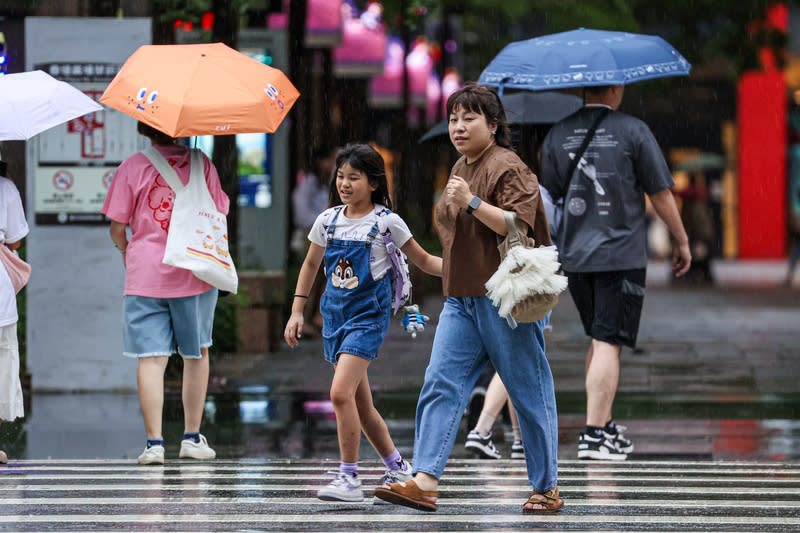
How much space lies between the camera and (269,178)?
53.0 feet

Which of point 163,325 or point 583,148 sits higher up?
point 583,148

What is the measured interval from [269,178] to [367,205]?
985 cm

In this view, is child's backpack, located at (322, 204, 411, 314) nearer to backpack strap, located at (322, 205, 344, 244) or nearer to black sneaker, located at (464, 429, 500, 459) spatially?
backpack strap, located at (322, 205, 344, 244)

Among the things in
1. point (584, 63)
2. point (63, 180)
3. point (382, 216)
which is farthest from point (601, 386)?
point (63, 180)


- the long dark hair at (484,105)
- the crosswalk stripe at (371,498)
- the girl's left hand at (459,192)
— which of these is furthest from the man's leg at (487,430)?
the girl's left hand at (459,192)

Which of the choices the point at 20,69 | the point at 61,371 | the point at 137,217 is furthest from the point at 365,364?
the point at 20,69

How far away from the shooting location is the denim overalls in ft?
20.5

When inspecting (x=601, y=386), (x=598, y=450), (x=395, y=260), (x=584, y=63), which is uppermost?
(x=584, y=63)

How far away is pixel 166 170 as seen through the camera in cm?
752

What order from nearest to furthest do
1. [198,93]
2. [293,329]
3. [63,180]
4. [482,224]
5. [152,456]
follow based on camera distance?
[482,224] < [293,329] < [198,93] < [152,456] < [63,180]

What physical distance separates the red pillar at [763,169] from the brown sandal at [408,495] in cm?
3591

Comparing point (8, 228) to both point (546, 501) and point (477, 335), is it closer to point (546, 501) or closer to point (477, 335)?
point (477, 335)

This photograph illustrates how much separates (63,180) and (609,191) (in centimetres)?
437

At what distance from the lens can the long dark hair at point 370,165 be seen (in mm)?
6332
